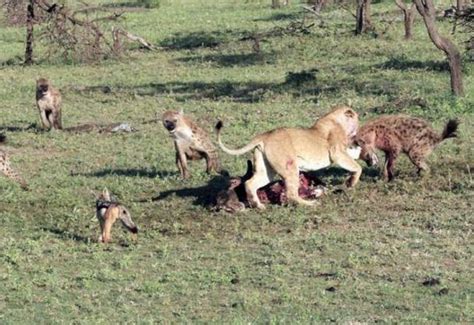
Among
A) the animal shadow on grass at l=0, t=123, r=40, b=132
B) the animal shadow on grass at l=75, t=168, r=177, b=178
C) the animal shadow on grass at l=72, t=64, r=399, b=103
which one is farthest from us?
the animal shadow on grass at l=72, t=64, r=399, b=103

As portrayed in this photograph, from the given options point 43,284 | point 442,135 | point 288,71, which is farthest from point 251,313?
point 288,71

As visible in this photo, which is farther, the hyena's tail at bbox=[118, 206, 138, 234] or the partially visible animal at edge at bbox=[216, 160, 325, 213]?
the partially visible animal at edge at bbox=[216, 160, 325, 213]

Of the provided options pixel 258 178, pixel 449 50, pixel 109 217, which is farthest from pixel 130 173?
pixel 449 50

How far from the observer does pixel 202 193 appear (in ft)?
45.2

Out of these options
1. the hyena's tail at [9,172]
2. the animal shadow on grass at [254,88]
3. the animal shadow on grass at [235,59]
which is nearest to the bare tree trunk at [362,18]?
the animal shadow on grass at [235,59]

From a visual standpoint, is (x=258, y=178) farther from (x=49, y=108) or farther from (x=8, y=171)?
(x=49, y=108)

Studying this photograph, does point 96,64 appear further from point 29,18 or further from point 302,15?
point 302,15

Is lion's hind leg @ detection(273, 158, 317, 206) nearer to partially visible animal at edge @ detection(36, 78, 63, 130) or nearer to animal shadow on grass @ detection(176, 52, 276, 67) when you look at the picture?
partially visible animal at edge @ detection(36, 78, 63, 130)

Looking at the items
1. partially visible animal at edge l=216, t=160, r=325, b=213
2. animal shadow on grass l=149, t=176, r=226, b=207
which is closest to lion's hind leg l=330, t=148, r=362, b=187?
partially visible animal at edge l=216, t=160, r=325, b=213

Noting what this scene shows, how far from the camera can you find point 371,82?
21750mm

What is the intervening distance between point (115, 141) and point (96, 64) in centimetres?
940

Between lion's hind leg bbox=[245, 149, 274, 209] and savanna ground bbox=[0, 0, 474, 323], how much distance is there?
282mm

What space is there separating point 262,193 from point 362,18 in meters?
14.6

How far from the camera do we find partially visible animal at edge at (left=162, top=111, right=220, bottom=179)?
14859mm
